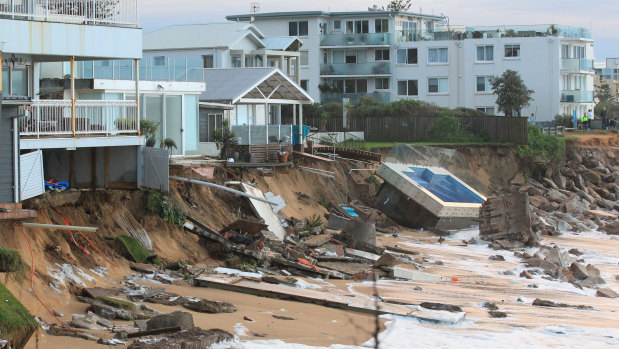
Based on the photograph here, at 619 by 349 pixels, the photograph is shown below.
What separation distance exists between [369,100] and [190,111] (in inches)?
1086

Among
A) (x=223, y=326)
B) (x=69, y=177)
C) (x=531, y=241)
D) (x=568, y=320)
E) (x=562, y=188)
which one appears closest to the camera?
(x=223, y=326)

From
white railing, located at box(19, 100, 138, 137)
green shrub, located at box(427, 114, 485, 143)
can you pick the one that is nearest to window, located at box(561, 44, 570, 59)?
green shrub, located at box(427, 114, 485, 143)

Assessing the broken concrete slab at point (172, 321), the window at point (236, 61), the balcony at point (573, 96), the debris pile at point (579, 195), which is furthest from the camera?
the balcony at point (573, 96)

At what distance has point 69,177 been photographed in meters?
21.3

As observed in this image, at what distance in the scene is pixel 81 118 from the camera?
822 inches

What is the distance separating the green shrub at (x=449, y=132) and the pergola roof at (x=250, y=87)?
37.6ft

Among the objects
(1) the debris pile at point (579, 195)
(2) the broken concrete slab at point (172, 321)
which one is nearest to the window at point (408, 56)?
(1) the debris pile at point (579, 195)

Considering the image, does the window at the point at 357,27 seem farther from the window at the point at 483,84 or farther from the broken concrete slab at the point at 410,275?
the broken concrete slab at the point at 410,275

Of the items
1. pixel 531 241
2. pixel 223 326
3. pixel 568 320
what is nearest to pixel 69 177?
pixel 223 326

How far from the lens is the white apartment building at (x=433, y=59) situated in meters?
60.8

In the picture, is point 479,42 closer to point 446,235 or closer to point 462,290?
point 446,235

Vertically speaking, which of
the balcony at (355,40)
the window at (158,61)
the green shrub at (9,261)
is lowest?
the green shrub at (9,261)

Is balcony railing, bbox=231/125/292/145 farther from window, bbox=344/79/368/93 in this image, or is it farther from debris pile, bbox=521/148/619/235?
window, bbox=344/79/368/93

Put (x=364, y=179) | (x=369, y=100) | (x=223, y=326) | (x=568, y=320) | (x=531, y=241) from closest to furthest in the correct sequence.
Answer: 1. (x=223, y=326)
2. (x=568, y=320)
3. (x=531, y=241)
4. (x=364, y=179)
5. (x=369, y=100)
